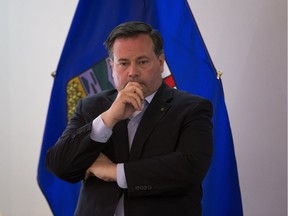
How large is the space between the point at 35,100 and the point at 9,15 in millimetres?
731

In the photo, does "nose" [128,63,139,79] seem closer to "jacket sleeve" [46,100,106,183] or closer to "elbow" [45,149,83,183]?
"jacket sleeve" [46,100,106,183]

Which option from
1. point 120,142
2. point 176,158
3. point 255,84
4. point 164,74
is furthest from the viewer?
point 255,84

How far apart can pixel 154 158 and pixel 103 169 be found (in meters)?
0.21

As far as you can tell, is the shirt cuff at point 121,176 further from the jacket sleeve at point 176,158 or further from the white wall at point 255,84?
the white wall at point 255,84

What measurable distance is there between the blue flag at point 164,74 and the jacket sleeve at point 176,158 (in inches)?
26.8

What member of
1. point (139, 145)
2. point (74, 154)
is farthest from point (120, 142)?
point (74, 154)

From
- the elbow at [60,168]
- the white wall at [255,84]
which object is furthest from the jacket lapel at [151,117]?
the white wall at [255,84]

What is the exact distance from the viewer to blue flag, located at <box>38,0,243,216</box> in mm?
2252

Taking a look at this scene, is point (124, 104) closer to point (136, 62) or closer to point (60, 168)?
point (136, 62)

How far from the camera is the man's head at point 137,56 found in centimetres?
164

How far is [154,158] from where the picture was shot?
149 cm

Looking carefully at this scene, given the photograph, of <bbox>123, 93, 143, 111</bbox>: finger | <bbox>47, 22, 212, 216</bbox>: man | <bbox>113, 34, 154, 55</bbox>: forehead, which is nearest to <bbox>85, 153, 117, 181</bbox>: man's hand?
<bbox>47, 22, 212, 216</bbox>: man

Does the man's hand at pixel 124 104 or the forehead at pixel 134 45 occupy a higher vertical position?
the forehead at pixel 134 45

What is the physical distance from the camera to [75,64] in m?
2.33
